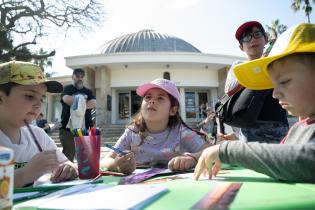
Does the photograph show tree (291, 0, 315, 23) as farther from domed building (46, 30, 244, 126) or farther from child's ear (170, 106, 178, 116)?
child's ear (170, 106, 178, 116)

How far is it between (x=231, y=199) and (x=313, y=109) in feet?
2.09

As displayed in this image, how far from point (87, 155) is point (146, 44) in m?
22.3

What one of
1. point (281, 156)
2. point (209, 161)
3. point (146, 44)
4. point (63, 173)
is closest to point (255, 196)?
point (281, 156)

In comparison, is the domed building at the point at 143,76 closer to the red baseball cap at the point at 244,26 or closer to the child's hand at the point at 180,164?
the red baseball cap at the point at 244,26

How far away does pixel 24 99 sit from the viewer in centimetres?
184

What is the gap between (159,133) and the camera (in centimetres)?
236

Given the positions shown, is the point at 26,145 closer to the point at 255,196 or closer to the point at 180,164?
the point at 180,164

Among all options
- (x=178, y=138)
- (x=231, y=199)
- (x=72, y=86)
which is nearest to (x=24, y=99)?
(x=178, y=138)

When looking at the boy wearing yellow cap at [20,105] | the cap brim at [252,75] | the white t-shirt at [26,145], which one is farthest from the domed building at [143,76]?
the cap brim at [252,75]

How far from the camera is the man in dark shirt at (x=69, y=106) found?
4641mm

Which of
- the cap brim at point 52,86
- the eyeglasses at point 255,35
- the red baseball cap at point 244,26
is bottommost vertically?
the cap brim at point 52,86

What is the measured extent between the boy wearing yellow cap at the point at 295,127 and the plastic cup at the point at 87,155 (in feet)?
1.89

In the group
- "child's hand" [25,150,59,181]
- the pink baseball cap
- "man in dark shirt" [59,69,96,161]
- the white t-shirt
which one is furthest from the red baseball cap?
"man in dark shirt" [59,69,96,161]

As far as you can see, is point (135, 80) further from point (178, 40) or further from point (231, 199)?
point (231, 199)
